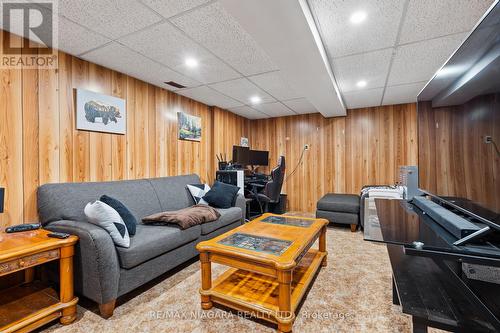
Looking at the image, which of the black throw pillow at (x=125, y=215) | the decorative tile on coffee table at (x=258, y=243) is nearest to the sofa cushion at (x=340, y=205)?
the decorative tile on coffee table at (x=258, y=243)

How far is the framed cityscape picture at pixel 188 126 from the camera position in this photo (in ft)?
11.9

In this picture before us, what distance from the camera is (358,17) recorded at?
1.76 m

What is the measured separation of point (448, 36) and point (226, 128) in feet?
11.7

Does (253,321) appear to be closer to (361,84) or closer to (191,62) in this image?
(191,62)

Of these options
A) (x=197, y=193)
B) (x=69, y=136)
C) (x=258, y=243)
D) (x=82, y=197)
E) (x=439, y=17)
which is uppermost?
(x=439, y=17)

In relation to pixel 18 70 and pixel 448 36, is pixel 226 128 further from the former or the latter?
pixel 448 36

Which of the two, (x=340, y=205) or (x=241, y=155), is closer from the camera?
(x=340, y=205)

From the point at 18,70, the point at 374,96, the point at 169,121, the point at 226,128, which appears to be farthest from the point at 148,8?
the point at 374,96

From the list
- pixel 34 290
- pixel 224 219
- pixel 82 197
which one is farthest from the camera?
pixel 224 219

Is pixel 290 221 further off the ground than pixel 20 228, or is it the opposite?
pixel 20 228

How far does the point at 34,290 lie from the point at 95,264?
2.42 feet

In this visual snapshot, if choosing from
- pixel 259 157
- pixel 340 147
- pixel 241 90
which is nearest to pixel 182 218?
pixel 241 90

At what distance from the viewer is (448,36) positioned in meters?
1.99

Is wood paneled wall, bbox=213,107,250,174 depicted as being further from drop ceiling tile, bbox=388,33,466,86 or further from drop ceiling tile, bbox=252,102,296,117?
drop ceiling tile, bbox=388,33,466,86
